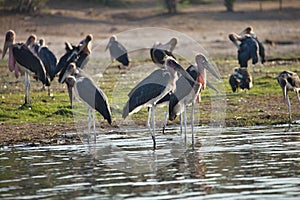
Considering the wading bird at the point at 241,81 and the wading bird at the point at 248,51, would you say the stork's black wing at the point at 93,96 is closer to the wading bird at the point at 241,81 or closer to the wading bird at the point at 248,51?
the wading bird at the point at 241,81

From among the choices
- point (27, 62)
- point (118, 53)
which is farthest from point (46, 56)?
point (118, 53)

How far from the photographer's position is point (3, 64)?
23031 mm

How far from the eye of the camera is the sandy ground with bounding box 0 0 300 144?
88.4 feet

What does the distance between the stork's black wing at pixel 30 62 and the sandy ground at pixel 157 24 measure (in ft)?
26.5

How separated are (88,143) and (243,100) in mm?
5002

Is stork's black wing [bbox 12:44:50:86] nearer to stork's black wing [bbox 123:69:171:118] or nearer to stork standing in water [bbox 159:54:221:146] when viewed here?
stork standing in water [bbox 159:54:221:146]

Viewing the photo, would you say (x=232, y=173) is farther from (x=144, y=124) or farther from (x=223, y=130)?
(x=144, y=124)

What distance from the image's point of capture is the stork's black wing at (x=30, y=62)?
52.0ft

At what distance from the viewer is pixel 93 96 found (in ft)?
38.3

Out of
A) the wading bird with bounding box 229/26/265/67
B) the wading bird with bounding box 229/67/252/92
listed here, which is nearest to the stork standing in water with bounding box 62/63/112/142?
the wading bird with bounding box 229/67/252/92

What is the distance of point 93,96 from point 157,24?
63.8 ft

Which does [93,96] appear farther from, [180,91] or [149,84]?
[180,91]

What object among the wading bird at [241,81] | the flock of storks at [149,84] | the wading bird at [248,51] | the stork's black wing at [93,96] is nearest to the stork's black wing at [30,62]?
the flock of storks at [149,84]

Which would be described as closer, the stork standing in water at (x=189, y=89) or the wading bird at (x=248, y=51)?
the stork standing in water at (x=189, y=89)
